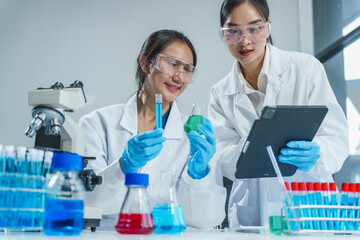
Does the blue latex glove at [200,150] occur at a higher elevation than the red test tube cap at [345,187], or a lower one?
higher

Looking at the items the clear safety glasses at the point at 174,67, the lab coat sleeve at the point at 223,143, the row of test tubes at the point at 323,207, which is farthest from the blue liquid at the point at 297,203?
the clear safety glasses at the point at 174,67

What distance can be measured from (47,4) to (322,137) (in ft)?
10.8

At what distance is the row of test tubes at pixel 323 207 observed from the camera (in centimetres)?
100

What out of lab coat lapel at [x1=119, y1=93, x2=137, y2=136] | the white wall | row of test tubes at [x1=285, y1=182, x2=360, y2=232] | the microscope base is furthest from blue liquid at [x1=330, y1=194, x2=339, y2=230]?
the white wall

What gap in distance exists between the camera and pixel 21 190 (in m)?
0.95

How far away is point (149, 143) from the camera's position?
150 cm

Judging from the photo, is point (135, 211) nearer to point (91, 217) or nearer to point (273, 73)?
point (91, 217)

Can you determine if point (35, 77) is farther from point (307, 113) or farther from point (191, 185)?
point (307, 113)

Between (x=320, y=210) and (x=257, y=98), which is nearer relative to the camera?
(x=320, y=210)

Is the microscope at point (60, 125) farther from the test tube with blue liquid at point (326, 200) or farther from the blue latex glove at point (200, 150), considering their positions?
the test tube with blue liquid at point (326, 200)

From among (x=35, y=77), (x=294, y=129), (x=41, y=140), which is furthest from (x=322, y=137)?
(x=35, y=77)

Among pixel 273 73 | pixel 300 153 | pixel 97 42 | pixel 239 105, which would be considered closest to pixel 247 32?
pixel 273 73

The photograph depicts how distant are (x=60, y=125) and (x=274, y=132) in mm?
696

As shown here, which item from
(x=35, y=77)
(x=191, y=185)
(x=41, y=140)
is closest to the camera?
(x=41, y=140)
